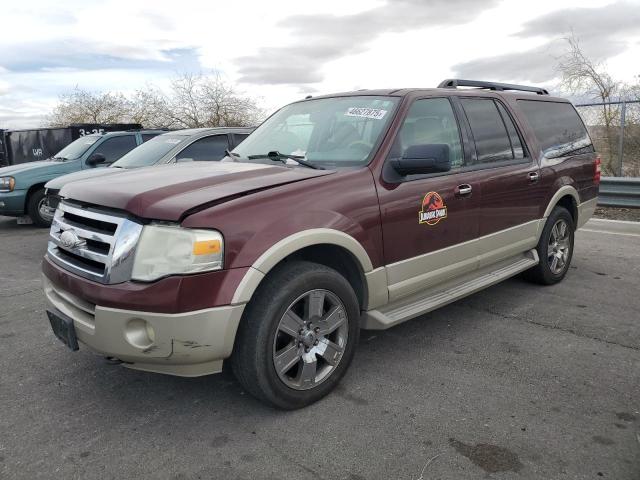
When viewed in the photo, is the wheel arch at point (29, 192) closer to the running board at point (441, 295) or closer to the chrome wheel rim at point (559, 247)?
the running board at point (441, 295)

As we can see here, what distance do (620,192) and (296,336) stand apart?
8.42 metres

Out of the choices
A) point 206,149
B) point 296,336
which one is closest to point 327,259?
point 296,336

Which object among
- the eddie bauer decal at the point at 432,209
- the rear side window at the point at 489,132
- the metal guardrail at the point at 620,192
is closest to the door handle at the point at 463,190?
the eddie bauer decal at the point at 432,209

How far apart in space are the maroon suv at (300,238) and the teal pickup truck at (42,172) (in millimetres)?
6297

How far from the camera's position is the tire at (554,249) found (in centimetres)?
502

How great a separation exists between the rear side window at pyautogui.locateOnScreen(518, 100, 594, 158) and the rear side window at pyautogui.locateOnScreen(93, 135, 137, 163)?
7.45m

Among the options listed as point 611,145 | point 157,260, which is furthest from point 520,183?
point 611,145

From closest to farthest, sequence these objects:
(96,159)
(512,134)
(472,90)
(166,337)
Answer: (166,337), (472,90), (512,134), (96,159)

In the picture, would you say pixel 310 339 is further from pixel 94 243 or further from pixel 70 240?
pixel 70 240

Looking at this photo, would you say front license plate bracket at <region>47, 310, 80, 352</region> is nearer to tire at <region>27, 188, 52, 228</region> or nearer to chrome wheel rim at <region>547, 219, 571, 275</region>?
chrome wheel rim at <region>547, 219, 571, 275</region>

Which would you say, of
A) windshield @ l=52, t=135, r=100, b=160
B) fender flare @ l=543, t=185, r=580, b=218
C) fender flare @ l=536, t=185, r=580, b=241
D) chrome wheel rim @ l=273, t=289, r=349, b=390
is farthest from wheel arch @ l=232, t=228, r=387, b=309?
windshield @ l=52, t=135, r=100, b=160

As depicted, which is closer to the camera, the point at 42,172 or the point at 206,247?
the point at 206,247

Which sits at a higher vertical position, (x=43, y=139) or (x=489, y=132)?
(x=43, y=139)

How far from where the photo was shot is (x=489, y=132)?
14.3 feet
